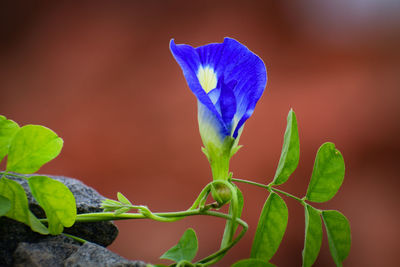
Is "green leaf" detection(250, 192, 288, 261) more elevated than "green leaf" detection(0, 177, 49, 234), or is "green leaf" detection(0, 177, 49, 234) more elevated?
"green leaf" detection(250, 192, 288, 261)

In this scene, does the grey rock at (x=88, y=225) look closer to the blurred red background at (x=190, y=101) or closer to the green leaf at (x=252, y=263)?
the green leaf at (x=252, y=263)

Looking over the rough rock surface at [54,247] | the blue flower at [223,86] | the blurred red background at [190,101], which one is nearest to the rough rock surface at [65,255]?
the rough rock surface at [54,247]

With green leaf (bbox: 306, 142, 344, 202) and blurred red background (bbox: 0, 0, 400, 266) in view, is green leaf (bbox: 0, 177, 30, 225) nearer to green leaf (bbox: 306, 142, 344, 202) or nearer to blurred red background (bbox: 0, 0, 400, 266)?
green leaf (bbox: 306, 142, 344, 202)

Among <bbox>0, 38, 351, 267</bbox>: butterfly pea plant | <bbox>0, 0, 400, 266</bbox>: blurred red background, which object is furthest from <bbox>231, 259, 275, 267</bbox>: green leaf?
<bbox>0, 0, 400, 266</bbox>: blurred red background

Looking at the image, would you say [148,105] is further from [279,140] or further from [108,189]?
[279,140]

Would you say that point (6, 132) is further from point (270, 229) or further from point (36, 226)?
point (270, 229)

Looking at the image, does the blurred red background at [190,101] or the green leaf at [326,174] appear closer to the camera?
the green leaf at [326,174]

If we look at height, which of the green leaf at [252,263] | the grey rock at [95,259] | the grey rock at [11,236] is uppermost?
the green leaf at [252,263]
